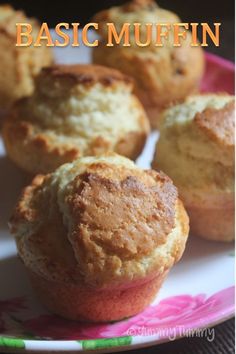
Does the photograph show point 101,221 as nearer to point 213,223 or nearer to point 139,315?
point 139,315

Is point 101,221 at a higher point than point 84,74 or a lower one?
lower

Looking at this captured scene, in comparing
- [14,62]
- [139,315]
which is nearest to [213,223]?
[139,315]

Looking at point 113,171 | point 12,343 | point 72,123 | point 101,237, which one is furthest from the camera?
point 72,123

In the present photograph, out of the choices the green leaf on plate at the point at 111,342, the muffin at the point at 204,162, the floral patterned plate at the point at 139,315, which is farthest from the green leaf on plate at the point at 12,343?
the muffin at the point at 204,162

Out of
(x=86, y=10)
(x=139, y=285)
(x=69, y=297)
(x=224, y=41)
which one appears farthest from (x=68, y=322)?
(x=86, y=10)

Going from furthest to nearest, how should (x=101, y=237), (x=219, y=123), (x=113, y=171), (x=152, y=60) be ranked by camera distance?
1. (x=152, y=60)
2. (x=219, y=123)
3. (x=113, y=171)
4. (x=101, y=237)

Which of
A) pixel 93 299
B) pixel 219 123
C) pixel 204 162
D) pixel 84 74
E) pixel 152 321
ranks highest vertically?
pixel 84 74

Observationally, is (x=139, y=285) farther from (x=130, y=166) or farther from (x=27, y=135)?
(x=27, y=135)
